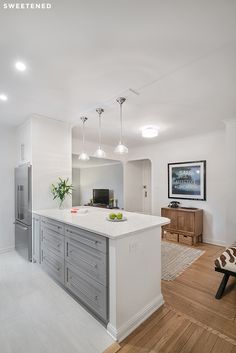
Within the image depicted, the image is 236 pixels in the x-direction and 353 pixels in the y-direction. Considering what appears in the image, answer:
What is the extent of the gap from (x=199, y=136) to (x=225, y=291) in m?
3.26

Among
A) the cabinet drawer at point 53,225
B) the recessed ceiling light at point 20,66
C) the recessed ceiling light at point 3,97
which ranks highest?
the recessed ceiling light at point 20,66

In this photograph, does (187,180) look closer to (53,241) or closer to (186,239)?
(186,239)

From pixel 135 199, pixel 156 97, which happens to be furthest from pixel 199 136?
pixel 135 199

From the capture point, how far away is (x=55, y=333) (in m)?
1.69

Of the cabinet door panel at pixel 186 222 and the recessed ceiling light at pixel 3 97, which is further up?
the recessed ceiling light at pixel 3 97

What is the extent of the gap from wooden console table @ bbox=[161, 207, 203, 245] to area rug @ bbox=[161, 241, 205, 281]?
28 cm

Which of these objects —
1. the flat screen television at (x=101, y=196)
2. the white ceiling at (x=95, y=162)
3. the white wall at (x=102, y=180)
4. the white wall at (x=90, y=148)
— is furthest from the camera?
the flat screen television at (x=101, y=196)

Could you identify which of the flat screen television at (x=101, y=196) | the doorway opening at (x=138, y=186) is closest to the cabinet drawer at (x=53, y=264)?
the doorway opening at (x=138, y=186)

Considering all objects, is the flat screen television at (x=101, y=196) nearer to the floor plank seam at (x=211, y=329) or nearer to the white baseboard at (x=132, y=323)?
the white baseboard at (x=132, y=323)

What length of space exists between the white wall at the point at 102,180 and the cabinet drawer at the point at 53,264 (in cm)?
416

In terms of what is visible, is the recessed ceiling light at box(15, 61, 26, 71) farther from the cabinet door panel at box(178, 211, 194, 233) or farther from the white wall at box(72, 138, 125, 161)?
the cabinet door panel at box(178, 211, 194, 233)

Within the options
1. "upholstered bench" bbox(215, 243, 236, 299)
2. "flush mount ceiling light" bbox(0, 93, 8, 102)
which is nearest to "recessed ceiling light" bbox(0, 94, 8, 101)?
"flush mount ceiling light" bbox(0, 93, 8, 102)

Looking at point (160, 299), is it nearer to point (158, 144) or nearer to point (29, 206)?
point (29, 206)

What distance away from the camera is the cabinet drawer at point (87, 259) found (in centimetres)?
174
